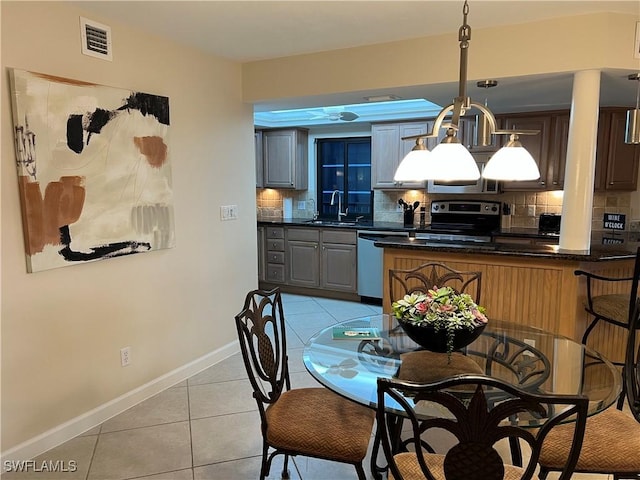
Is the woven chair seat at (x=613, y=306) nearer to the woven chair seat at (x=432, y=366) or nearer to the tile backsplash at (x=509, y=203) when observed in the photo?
the woven chair seat at (x=432, y=366)

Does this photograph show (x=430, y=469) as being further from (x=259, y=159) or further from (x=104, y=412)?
(x=259, y=159)

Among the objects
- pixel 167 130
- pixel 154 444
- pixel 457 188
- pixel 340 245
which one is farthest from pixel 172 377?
pixel 457 188

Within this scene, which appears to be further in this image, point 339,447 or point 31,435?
point 31,435

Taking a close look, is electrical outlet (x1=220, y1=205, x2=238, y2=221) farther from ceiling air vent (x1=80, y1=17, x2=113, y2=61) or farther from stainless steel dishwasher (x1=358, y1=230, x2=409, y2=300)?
stainless steel dishwasher (x1=358, y1=230, x2=409, y2=300)

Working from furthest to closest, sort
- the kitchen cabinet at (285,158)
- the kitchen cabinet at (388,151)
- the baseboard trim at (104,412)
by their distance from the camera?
the kitchen cabinet at (285,158)
the kitchen cabinet at (388,151)
the baseboard trim at (104,412)

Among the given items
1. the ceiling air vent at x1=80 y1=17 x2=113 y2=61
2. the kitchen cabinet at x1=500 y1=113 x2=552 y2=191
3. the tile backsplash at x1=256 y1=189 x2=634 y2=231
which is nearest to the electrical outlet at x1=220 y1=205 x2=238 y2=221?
the ceiling air vent at x1=80 y1=17 x2=113 y2=61

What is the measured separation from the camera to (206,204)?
359 centimetres

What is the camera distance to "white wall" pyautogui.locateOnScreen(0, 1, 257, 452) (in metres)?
2.35

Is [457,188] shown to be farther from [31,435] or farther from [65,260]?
[31,435]

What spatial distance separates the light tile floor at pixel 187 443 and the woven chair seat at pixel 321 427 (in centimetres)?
51

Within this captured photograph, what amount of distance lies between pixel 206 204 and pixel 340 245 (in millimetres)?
2237

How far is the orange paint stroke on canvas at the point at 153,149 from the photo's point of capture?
9.66 ft

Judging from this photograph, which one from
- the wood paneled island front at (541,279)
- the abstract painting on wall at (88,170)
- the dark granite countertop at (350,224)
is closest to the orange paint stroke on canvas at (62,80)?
the abstract painting on wall at (88,170)

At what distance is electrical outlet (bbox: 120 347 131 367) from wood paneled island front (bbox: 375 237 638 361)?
1.81 metres
